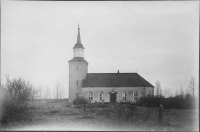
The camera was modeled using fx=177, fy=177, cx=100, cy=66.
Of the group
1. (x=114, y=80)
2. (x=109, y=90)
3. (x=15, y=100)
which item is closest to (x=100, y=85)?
(x=109, y=90)

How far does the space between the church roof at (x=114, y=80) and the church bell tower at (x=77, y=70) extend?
134 cm

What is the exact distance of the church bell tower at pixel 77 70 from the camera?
115ft

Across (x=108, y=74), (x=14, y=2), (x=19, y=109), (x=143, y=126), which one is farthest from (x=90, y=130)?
(x=108, y=74)

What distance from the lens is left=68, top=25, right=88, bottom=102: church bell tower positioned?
35156 millimetres

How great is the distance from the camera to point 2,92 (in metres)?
11.6

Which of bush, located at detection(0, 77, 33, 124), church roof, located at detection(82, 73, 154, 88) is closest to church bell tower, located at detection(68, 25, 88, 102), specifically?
church roof, located at detection(82, 73, 154, 88)

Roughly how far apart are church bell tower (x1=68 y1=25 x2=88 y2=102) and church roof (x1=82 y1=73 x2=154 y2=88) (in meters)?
1.34

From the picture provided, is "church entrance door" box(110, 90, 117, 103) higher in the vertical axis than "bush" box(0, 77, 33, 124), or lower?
lower

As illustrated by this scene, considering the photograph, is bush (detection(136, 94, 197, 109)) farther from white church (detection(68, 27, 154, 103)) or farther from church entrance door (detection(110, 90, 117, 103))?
church entrance door (detection(110, 90, 117, 103))

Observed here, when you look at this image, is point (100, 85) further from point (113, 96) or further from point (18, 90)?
point (18, 90)

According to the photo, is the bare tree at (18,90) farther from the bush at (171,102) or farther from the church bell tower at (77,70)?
the church bell tower at (77,70)

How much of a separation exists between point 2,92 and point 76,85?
24241 mm

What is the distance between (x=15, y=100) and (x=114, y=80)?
25.4 meters

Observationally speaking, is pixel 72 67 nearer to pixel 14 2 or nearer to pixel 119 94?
pixel 119 94
